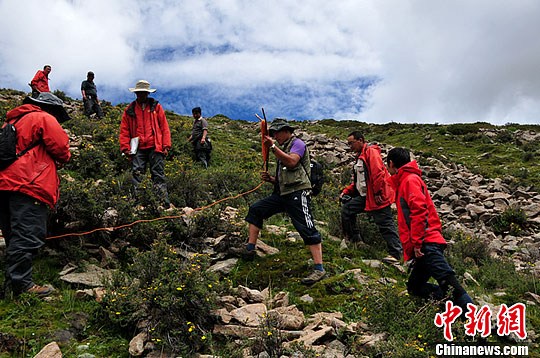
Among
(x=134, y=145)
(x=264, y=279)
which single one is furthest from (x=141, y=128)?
(x=264, y=279)

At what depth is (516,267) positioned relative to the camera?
309 inches

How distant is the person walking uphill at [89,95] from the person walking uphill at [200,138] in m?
6.25

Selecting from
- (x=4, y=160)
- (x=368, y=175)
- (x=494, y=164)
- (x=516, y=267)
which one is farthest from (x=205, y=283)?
(x=494, y=164)

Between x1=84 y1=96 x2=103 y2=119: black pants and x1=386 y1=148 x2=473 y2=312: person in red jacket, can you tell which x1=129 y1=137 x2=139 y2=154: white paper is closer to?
x1=386 y1=148 x2=473 y2=312: person in red jacket

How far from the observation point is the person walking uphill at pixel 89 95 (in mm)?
17000

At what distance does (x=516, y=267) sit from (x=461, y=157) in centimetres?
1391

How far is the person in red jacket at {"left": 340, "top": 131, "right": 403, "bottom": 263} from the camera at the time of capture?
7.15 metres

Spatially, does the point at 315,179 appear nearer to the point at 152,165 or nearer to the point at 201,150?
the point at 152,165

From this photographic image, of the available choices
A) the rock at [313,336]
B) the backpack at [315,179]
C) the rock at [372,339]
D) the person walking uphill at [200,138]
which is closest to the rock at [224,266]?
the backpack at [315,179]

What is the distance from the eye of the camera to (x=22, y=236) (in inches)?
173

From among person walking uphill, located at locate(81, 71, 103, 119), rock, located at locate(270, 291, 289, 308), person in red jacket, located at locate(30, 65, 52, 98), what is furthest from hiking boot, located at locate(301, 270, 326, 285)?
person walking uphill, located at locate(81, 71, 103, 119)

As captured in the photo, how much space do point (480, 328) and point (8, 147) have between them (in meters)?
5.28

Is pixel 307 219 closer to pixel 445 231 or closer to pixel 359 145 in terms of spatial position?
pixel 359 145

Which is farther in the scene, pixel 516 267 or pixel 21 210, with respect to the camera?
pixel 516 267
